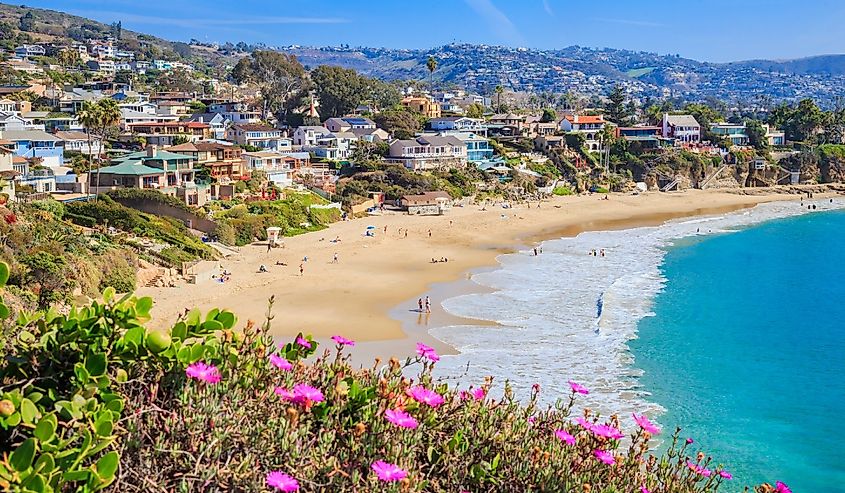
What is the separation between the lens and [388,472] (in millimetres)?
3742

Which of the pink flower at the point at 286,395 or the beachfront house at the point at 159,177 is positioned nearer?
the pink flower at the point at 286,395

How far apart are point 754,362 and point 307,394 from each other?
80.6ft

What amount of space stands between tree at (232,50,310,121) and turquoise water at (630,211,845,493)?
5734 centimetres

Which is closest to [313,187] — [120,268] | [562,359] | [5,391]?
[120,268]

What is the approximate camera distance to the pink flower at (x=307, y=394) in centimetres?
418

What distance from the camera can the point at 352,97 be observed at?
295ft

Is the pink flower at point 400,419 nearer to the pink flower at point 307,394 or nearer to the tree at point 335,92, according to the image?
the pink flower at point 307,394

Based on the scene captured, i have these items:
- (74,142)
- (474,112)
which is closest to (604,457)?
(74,142)

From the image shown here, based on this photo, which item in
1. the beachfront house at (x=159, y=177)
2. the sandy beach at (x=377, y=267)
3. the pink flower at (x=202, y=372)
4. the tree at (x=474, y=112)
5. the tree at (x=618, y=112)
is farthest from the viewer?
the tree at (x=618, y=112)

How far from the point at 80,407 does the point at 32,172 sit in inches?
1773

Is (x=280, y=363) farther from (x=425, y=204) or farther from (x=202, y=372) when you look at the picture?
(x=425, y=204)

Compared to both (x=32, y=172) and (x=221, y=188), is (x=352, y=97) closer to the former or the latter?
(x=221, y=188)

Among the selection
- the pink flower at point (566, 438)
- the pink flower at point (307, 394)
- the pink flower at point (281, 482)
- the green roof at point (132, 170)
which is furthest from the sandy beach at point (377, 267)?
the pink flower at point (281, 482)

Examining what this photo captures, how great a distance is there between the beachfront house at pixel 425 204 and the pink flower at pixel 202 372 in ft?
179
